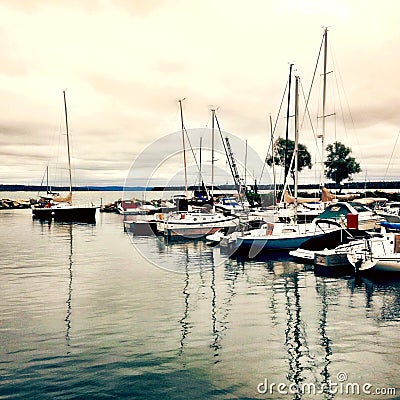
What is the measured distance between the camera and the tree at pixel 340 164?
102 m

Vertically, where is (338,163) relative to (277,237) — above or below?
above

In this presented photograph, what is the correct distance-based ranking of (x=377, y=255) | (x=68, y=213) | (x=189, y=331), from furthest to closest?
(x=68, y=213) → (x=377, y=255) → (x=189, y=331)

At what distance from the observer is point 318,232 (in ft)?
136

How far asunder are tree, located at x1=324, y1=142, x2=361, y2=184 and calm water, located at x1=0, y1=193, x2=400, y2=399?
238ft

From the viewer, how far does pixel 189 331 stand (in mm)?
19234

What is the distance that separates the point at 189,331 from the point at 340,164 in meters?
89.4

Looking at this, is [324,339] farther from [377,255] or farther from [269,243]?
[269,243]

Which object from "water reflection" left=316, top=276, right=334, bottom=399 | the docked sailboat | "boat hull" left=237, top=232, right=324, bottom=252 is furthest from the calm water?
"boat hull" left=237, top=232, right=324, bottom=252

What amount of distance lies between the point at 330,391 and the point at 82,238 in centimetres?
4540

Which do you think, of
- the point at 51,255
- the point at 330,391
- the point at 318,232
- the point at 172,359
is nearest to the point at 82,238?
the point at 51,255

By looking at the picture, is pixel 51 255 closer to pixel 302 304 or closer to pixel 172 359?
pixel 302 304

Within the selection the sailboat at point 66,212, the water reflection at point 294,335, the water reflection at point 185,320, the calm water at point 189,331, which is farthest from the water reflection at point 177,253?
the sailboat at point 66,212

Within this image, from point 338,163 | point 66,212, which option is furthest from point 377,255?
point 338,163

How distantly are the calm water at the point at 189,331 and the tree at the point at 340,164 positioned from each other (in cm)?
7246
